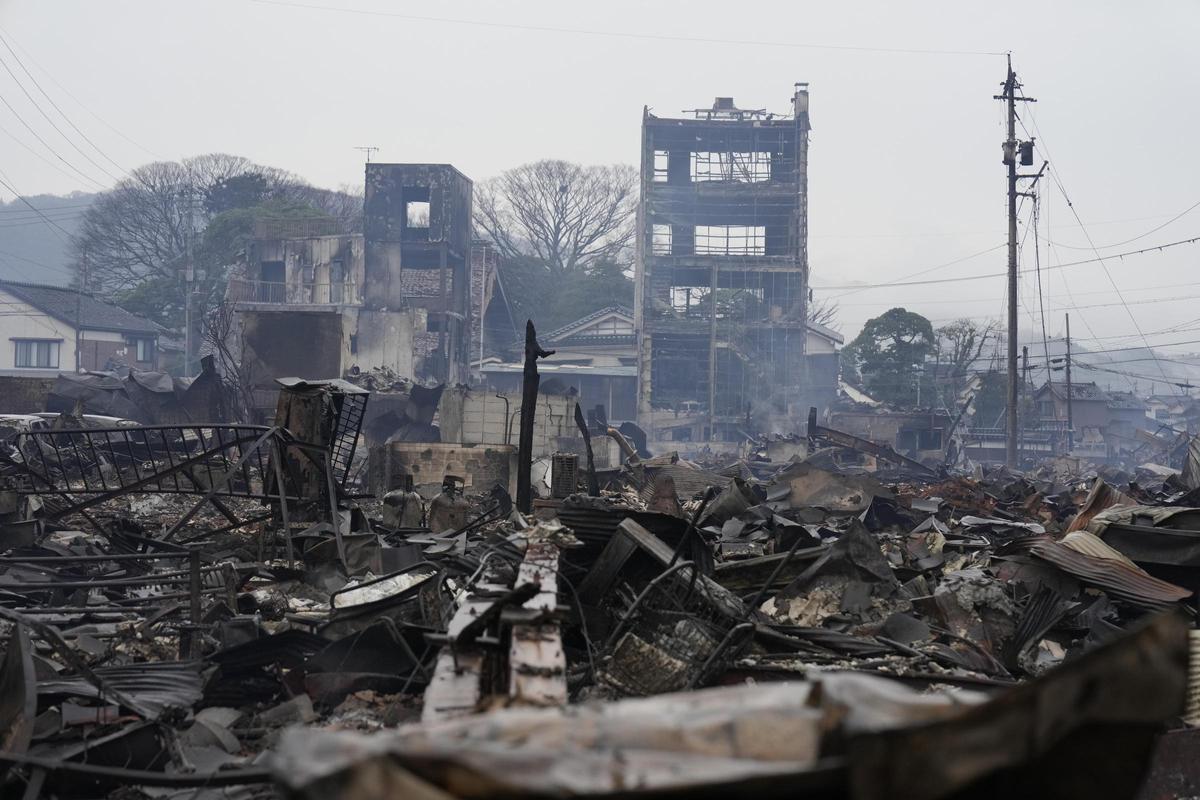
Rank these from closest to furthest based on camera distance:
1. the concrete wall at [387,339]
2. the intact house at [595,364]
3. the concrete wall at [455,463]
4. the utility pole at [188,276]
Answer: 1. the concrete wall at [455,463]
2. the concrete wall at [387,339]
3. the utility pole at [188,276]
4. the intact house at [595,364]

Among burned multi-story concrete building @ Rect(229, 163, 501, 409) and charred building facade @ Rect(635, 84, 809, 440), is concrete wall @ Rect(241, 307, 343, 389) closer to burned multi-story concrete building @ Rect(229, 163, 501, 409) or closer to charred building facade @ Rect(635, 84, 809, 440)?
burned multi-story concrete building @ Rect(229, 163, 501, 409)

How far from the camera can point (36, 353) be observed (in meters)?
40.6

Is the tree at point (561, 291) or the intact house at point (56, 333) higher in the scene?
the tree at point (561, 291)

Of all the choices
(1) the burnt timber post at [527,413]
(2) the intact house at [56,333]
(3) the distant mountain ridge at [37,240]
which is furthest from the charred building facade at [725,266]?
(3) the distant mountain ridge at [37,240]

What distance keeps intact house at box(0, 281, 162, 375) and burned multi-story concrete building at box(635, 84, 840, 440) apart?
22.0m

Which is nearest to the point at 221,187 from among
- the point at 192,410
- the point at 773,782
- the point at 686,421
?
the point at 686,421

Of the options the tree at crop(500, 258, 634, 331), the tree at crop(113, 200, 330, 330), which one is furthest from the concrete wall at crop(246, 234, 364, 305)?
the tree at crop(500, 258, 634, 331)

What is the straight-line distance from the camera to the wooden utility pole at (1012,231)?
2670cm

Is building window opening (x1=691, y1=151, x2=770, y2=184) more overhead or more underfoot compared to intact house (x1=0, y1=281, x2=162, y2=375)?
more overhead

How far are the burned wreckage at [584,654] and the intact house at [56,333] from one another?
107 feet

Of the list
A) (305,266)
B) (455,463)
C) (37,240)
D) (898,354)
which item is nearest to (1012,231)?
(898,354)

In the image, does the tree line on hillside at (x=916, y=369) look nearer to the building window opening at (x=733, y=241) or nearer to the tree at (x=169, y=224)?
the building window opening at (x=733, y=241)

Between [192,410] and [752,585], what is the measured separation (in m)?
18.5

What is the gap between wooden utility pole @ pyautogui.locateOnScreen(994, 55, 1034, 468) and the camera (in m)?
26.7
